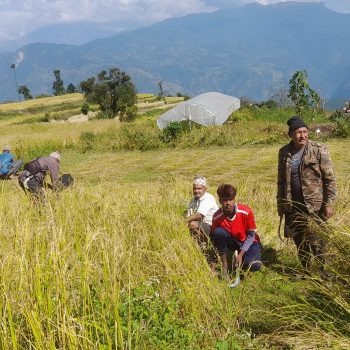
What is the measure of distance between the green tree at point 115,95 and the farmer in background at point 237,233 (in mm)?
30932

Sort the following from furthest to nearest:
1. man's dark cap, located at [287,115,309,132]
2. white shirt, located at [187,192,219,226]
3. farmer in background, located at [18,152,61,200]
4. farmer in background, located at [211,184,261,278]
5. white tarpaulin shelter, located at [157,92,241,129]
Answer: white tarpaulin shelter, located at [157,92,241,129], farmer in background, located at [18,152,61,200], white shirt, located at [187,192,219,226], farmer in background, located at [211,184,261,278], man's dark cap, located at [287,115,309,132]

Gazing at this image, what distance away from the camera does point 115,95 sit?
37.7 metres

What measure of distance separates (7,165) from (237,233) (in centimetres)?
908

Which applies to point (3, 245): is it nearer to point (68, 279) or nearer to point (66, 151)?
point (68, 279)

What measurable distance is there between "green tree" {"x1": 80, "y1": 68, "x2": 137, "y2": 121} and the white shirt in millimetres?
30270

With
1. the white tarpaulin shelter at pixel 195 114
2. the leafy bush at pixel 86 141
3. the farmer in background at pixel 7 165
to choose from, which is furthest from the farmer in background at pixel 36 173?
the white tarpaulin shelter at pixel 195 114

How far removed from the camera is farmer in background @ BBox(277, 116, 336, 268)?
3.48 m

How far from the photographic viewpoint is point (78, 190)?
17.3 ft

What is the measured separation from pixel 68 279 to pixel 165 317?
0.57m

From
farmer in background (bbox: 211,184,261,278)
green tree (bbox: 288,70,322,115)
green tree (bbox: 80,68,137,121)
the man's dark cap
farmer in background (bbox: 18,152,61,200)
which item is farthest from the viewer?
green tree (bbox: 80,68,137,121)

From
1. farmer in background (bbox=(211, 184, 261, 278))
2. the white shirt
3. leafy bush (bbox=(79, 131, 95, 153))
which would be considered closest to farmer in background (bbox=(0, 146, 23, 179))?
leafy bush (bbox=(79, 131, 95, 153))

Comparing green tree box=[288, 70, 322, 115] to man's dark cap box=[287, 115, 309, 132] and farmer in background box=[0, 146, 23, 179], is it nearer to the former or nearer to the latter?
farmer in background box=[0, 146, 23, 179]

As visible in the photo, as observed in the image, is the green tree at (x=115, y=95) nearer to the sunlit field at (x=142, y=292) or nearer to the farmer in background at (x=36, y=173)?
the farmer in background at (x=36, y=173)

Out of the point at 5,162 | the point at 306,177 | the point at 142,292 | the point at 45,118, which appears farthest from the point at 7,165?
the point at 45,118
